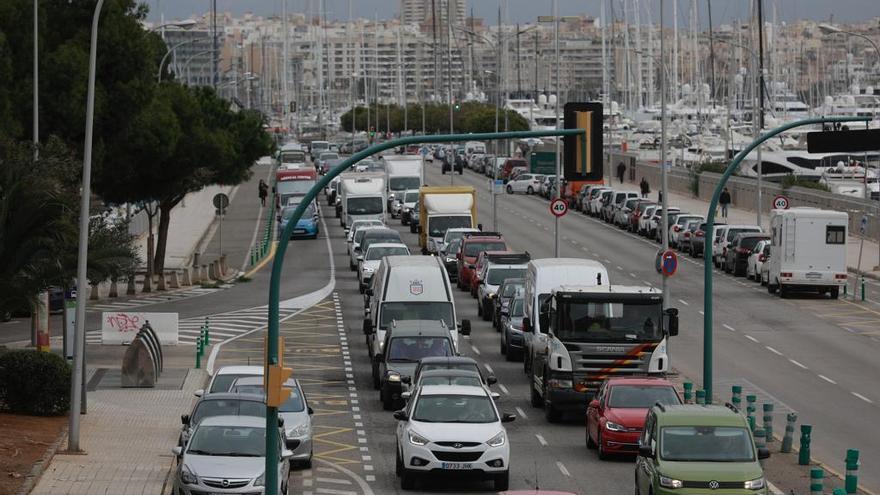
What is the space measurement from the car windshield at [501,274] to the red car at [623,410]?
20.8 m

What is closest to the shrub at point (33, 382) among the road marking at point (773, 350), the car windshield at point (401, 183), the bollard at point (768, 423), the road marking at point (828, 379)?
the bollard at point (768, 423)

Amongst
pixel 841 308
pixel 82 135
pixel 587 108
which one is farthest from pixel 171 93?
pixel 587 108

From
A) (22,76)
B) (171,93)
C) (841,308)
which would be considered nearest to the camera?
(22,76)

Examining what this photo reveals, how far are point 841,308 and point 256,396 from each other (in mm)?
29639

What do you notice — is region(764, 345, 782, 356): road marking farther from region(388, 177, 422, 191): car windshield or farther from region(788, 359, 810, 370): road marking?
Result: region(388, 177, 422, 191): car windshield

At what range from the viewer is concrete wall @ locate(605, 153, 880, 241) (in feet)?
241

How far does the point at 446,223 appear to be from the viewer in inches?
2594

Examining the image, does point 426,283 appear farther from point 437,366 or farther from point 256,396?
point 256,396

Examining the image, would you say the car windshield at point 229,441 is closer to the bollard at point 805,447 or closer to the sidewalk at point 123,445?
the sidewalk at point 123,445

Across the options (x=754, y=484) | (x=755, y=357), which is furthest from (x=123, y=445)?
(x=755, y=357)

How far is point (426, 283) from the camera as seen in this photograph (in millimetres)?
39469

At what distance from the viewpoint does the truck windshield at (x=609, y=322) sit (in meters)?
32.3

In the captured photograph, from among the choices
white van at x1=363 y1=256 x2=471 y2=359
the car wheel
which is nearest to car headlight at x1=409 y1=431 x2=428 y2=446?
the car wheel

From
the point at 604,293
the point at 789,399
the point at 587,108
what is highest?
the point at 587,108
